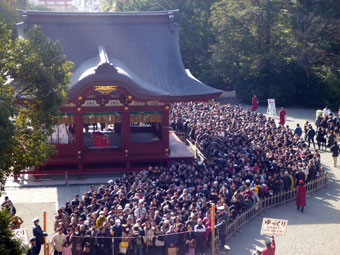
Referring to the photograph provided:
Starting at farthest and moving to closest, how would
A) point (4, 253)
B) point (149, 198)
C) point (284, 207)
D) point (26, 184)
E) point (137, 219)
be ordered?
point (26, 184) → point (284, 207) → point (149, 198) → point (137, 219) → point (4, 253)

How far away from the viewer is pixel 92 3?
192500 mm

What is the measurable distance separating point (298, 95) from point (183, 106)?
46.0 ft

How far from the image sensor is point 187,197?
58.7 ft

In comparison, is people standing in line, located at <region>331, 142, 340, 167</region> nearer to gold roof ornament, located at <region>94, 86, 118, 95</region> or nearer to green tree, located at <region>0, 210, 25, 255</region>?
gold roof ornament, located at <region>94, 86, 118, 95</region>

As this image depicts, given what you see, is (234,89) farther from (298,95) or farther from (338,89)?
(338,89)

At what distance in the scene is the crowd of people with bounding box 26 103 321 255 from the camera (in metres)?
15.7

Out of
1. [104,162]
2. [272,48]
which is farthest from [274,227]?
[272,48]

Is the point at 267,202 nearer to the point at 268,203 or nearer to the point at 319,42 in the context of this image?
the point at 268,203

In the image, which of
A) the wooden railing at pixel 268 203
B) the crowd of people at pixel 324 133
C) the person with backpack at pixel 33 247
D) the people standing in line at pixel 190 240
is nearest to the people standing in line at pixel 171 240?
the people standing in line at pixel 190 240

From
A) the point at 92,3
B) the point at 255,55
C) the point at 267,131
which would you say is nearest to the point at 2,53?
the point at 267,131

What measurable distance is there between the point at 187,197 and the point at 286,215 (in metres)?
5.13

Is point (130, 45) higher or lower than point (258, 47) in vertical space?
lower

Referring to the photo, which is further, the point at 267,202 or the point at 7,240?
the point at 267,202

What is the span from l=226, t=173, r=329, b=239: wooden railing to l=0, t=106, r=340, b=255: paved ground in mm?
243
